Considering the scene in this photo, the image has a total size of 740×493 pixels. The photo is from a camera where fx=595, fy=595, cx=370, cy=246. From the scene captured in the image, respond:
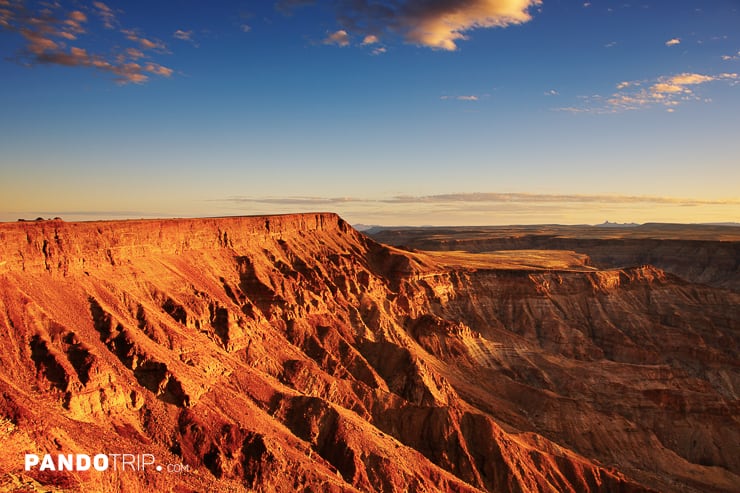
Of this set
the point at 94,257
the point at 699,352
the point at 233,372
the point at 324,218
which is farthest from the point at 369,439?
the point at 699,352

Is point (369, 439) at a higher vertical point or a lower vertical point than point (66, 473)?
lower

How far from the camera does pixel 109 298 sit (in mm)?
42750

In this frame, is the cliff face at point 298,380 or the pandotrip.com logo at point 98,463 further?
the cliff face at point 298,380

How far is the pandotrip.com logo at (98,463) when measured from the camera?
84.4ft

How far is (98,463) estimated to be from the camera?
2795cm

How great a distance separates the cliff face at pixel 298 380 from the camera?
32875 mm

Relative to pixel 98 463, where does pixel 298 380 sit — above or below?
below

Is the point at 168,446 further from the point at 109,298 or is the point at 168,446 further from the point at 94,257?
the point at 94,257

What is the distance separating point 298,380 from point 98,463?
23606mm

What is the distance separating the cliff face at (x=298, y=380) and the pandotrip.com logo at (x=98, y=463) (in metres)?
0.39

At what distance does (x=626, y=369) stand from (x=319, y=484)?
5876cm

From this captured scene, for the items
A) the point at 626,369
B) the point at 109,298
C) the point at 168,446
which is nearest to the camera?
the point at 168,446

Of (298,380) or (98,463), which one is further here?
(298,380)

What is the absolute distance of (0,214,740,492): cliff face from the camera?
108ft
